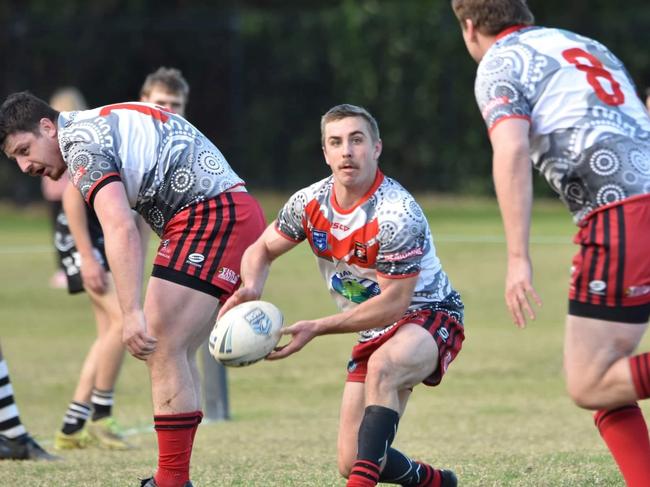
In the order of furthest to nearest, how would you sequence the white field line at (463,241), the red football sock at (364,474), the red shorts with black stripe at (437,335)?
the white field line at (463,241)
the red shorts with black stripe at (437,335)
the red football sock at (364,474)

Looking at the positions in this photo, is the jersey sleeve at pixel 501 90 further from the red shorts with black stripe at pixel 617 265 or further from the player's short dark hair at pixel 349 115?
the player's short dark hair at pixel 349 115

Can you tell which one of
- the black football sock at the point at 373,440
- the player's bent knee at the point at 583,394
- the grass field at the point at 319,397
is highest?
the player's bent knee at the point at 583,394

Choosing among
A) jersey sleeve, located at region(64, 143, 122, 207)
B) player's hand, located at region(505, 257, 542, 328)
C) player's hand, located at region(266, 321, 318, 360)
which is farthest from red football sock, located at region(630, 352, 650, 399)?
jersey sleeve, located at region(64, 143, 122, 207)

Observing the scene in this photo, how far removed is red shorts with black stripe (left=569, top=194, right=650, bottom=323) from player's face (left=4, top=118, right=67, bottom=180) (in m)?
2.47

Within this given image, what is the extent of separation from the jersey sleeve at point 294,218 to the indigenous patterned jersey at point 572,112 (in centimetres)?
111

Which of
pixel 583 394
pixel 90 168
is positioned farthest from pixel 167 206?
pixel 583 394

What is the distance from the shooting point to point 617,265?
15.8ft

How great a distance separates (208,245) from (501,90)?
5.59 ft

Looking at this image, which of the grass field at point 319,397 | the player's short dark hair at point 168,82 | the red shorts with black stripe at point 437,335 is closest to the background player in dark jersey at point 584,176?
the red shorts with black stripe at point 437,335

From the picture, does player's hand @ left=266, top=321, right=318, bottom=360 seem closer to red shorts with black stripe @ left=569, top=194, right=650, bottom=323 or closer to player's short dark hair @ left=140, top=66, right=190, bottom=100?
red shorts with black stripe @ left=569, top=194, right=650, bottom=323

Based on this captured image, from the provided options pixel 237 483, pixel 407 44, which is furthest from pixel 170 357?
pixel 407 44

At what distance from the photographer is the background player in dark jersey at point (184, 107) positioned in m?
8.21

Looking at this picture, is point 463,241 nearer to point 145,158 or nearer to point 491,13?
point 145,158

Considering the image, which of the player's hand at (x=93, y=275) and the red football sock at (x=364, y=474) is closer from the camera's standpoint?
the red football sock at (x=364, y=474)
